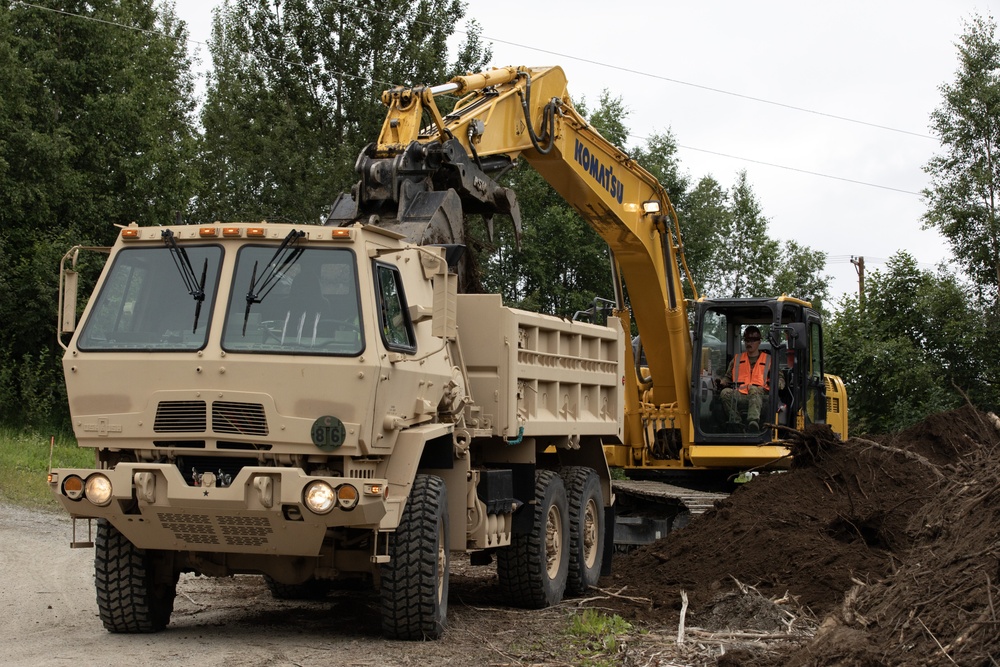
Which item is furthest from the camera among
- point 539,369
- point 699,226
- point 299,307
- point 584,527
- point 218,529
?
point 699,226

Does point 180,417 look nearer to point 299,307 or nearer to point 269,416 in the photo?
point 269,416

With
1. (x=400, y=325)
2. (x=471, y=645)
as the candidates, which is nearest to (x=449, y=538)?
(x=471, y=645)

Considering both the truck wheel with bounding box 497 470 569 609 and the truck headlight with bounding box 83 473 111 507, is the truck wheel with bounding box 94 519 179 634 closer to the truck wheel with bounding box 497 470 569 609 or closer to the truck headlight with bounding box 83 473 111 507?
the truck headlight with bounding box 83 473 111 507

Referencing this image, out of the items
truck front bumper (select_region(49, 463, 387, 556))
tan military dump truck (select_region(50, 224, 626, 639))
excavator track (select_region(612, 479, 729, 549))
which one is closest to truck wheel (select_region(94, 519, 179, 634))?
tan military dump truck (select_region(50, 224, 626, 639))

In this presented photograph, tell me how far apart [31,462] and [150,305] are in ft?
42.6

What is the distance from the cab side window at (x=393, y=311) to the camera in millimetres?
8570

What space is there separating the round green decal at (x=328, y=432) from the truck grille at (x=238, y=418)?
33 cm

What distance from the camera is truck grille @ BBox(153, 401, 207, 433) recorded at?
8203 millimetres

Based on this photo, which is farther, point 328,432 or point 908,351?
point 908,351

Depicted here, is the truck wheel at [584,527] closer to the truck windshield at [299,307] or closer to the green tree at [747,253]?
the truck windshield at [299,307]

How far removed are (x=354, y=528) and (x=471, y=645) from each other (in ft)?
3.64

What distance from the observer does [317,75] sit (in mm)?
29750

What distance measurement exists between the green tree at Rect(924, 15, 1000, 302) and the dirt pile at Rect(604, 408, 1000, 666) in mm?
15940

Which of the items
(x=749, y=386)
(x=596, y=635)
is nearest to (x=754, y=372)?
(x=749, y=386)
